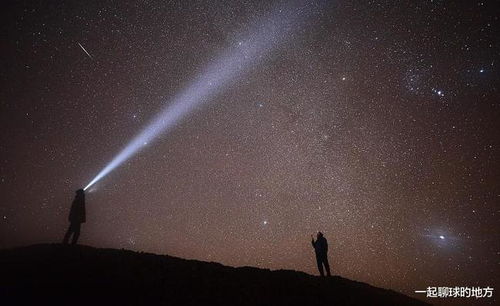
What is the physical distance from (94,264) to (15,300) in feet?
7.35

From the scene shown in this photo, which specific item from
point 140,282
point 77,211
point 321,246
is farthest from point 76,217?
point 321,246

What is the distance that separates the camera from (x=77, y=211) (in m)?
11.4

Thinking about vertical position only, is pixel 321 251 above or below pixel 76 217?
below

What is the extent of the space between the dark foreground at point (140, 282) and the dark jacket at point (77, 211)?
3.64ft

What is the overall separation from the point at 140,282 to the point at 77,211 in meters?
4.79

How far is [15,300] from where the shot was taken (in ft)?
22.7

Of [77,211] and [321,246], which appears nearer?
[77,211]

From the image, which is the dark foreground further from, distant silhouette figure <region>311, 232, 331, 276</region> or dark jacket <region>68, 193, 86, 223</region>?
distant silhouette figure <region>311, 232, 331, 276</region>

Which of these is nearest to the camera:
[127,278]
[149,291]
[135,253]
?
[149,291]

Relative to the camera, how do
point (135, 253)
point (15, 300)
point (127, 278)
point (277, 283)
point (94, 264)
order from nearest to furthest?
point (15, 300)
point (127, 278)
point (94, 264)
point (277, 283)
point (135, 253)

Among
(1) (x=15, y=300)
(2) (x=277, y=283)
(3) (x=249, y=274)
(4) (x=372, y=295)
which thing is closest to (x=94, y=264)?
(1) (x=15, y=300)

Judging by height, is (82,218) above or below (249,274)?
above

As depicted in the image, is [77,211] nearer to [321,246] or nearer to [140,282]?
[140,282]

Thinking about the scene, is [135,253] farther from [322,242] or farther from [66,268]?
[322,242]
